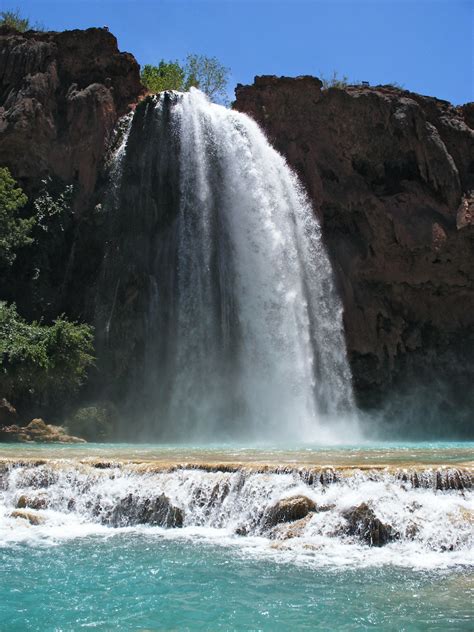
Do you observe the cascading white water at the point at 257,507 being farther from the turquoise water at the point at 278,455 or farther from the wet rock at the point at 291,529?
the turquoise water at the point at 278,455

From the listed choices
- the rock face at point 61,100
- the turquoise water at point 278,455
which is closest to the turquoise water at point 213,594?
the turquoise water at point 278,455

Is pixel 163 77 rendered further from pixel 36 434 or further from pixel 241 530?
pixel 241 530

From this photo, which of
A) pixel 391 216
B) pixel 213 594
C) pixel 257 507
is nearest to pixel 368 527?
pixel 257 507

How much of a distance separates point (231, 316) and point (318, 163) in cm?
762

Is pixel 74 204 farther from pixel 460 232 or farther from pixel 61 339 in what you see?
pixel 460 232

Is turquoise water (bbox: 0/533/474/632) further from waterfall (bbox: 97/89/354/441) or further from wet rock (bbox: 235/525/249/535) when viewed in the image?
waterfall (bbox: 97/89/354/441)

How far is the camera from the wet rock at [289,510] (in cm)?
984

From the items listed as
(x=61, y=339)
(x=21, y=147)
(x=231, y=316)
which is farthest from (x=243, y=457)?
(x=21, y=147)

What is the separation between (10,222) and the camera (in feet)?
78.9

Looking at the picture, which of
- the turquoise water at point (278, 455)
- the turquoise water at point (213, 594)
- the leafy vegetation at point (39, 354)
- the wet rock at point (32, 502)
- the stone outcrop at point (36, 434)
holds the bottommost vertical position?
the turquoise water at point (213, 594)

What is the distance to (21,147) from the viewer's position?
25578 mm

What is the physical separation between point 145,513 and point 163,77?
38025 millimetres

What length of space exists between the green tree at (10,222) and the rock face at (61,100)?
167 cm

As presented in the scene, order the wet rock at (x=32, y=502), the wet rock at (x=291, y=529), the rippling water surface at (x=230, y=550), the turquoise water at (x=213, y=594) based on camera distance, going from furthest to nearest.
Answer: the wet rock at (x=32, y=502)
the wet rock at (x=291, y=529)
the rippling water surface at (x=230, y=550)
the turquoise water at (x=213, y=594)
